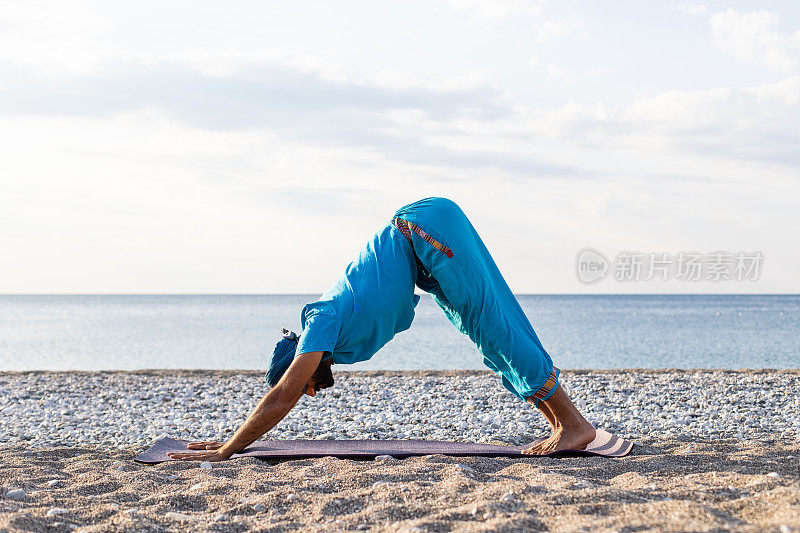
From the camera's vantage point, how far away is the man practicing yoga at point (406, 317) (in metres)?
4.26

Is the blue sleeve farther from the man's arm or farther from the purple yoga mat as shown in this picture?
the purple yoga mat

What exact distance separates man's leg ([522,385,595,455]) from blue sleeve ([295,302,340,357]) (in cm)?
135

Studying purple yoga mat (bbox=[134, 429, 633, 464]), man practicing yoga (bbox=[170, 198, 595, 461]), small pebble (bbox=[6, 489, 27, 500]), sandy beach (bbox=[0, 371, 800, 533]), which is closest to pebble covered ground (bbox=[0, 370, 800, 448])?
sandy beach (bbox=[0, 371, 800, 533])

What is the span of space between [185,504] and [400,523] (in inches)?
44.7

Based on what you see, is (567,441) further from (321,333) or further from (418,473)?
(321,333)

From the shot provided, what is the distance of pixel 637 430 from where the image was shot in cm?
600

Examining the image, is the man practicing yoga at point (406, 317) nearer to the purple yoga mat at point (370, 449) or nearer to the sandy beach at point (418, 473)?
the purple yoga mat at point (370, 449)

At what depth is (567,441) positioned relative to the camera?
179 inches

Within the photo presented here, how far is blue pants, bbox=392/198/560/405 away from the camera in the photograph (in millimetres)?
4398

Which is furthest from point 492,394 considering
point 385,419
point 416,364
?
point 416,364

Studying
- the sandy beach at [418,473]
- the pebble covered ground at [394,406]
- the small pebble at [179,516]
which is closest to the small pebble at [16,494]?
the sandy beach at [418,473]

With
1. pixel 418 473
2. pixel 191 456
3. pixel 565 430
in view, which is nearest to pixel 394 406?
pixel 565 430

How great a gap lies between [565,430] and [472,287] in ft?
3.77

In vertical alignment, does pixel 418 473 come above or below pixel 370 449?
above
